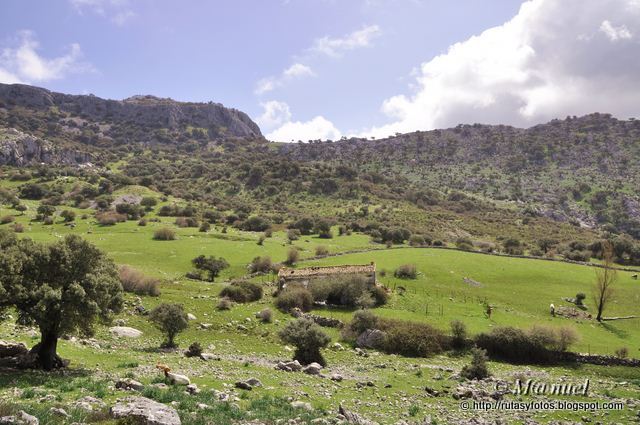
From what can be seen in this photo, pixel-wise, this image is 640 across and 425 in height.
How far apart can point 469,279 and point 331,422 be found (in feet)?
163

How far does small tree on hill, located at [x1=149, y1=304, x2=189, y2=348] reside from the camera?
31.2 m

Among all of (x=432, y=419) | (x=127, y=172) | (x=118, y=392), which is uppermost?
(x=127, y=172)

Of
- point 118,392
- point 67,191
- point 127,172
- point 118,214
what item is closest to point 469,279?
point 118,392

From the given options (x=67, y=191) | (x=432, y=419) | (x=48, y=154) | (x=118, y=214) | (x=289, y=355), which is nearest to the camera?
(x=432, y=419)

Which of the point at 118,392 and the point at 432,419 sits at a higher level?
the point at 118,392

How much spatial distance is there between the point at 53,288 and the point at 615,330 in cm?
5150

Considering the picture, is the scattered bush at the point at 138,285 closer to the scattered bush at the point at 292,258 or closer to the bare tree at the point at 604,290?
the scattered bush at the point at 292,258

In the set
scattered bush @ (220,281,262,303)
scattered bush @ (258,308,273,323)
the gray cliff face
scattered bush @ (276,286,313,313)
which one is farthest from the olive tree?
the gray cliff face

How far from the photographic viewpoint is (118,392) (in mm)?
16953

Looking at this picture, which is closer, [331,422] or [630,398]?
[331,422]

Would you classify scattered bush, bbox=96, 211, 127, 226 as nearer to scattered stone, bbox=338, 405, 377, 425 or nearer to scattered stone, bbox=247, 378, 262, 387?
scattered stone, bbox=247, 378, 262, 387

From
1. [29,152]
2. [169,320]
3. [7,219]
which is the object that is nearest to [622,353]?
[169,320]

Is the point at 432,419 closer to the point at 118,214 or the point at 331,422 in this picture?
the point at 331,422

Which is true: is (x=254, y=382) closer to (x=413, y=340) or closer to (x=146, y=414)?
(x=146, y=414)
